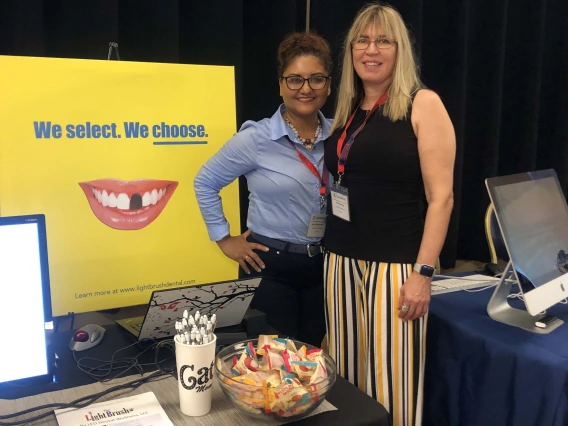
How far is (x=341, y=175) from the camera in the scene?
5.02ft

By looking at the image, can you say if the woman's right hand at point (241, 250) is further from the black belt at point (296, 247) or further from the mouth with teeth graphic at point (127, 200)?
the mouth with teeth graphic at point (127, 200)

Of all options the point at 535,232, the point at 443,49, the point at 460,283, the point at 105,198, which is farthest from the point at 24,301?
the point at 443,49

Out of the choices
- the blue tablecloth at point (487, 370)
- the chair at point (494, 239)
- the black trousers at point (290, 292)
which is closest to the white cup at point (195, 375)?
the black trousers at point (290, 292)

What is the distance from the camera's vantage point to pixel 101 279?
1.44 m

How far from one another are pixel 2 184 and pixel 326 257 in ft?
2.95

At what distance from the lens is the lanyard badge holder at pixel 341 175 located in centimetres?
150

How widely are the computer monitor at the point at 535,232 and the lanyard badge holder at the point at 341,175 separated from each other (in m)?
0.37

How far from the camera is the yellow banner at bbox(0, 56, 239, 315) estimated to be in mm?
1316

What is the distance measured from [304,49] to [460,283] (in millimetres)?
1013

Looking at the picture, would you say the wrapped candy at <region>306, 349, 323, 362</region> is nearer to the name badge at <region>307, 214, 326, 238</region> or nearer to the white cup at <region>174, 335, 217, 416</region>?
the white cup at <region>174, 335, 217, 416</region>

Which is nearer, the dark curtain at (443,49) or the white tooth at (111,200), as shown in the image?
the white tooth at (111,200)

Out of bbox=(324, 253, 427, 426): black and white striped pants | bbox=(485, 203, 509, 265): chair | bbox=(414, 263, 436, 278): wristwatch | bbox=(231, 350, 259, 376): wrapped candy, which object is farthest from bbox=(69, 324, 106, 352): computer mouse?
bbox=(485, 203, 509, 265): chair

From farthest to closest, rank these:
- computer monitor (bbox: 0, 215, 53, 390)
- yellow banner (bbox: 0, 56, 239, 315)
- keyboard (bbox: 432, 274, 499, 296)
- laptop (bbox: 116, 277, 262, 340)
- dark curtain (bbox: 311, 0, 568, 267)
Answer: dark curtain (bbox: 311, 0, 568, 267), keyboard (bbox: 432, 274, 499, 296), yellow banner (bbox: 0, 56, 239, 315), laptop (bbox: 116, 277, 262, 340), computer monitor (bbox: 0, 215, 53, 390)

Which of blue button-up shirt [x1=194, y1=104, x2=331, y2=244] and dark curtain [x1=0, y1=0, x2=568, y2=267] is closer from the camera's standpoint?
blue button-up shirt [x1=194, y1=104, x2=331, y2=244]
